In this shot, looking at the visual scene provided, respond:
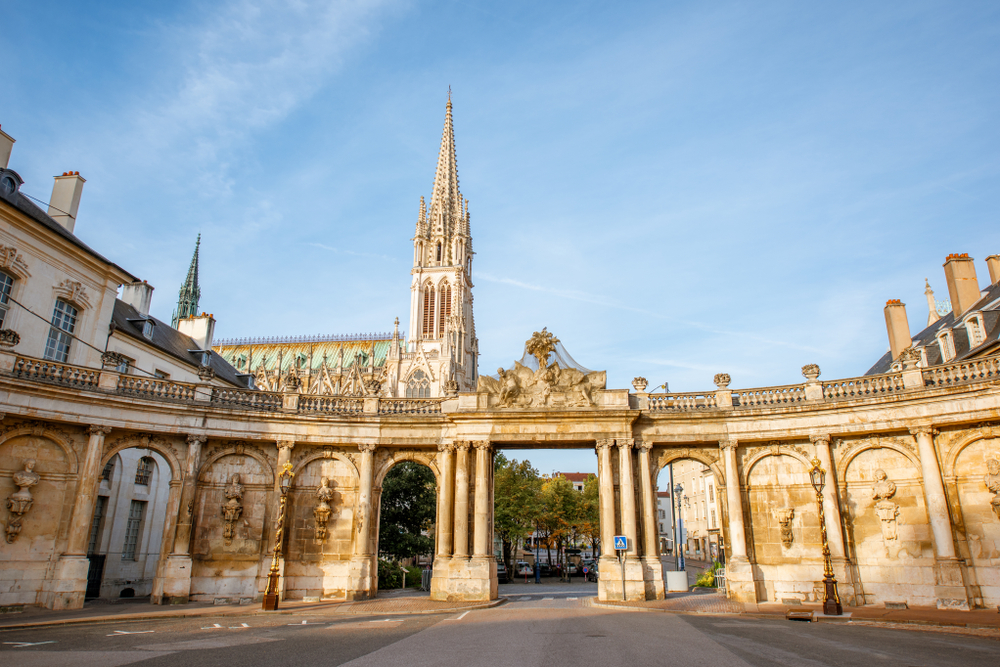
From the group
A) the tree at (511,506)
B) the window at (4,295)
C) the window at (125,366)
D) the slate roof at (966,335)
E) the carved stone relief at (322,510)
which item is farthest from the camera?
the tree at (511,506)

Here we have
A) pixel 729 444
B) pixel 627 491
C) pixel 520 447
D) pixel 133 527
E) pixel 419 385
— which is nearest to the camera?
pixel 627 491

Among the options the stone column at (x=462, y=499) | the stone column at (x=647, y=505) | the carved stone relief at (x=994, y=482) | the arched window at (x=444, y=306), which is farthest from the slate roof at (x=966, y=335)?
the arched window at (x=444, y=306)

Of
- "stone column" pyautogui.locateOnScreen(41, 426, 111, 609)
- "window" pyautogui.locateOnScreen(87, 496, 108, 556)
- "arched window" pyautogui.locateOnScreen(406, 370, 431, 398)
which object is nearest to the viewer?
"stone column" pyautogui.locateOnScreen(41, 426, 111, 609)

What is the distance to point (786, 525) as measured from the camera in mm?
23328

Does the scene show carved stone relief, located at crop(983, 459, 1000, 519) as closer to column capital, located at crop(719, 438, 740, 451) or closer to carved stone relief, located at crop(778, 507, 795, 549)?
carved stone relief, located at crop(778, 507, 795, 549)

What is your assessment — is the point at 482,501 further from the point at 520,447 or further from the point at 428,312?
the point at 428,312

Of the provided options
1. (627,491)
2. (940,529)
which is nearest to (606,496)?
(627,491)

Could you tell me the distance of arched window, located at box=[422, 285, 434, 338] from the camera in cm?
9500

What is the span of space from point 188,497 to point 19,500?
5.13 m

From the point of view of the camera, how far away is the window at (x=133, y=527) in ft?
102

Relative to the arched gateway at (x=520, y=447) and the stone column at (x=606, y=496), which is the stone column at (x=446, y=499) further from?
the stone column at (x=606, y=496)

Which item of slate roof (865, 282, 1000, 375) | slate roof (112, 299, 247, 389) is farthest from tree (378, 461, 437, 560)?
slate roof (865, 282, 1000, 375)

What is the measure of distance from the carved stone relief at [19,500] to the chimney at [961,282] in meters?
38.1

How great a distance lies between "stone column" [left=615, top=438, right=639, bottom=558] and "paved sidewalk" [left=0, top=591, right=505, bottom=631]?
17.7 ft
